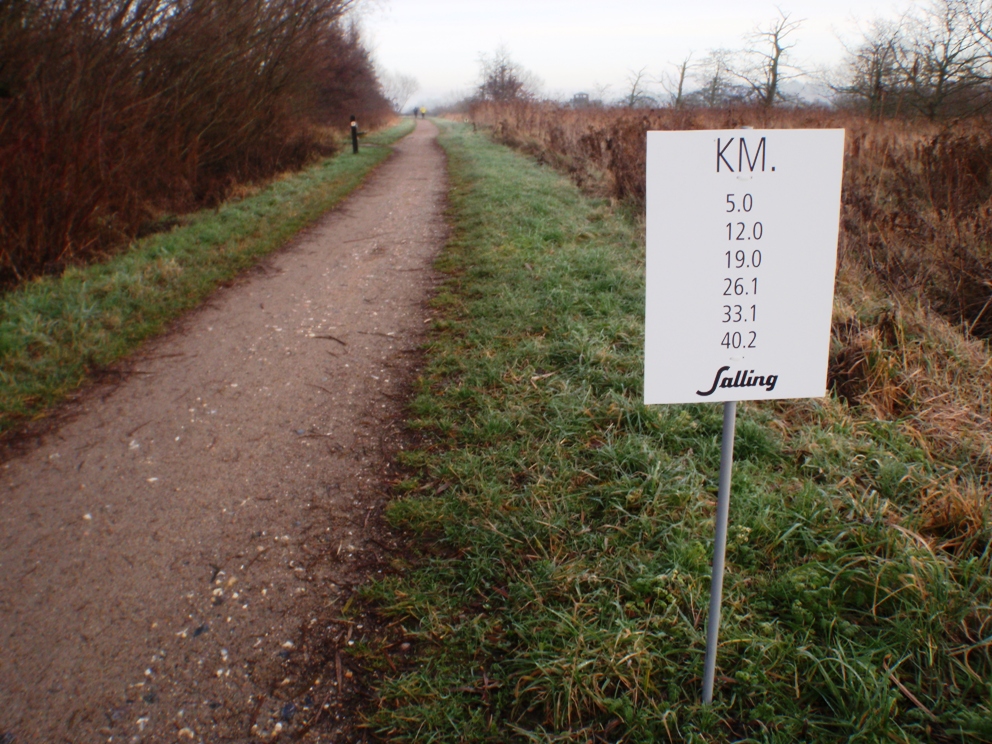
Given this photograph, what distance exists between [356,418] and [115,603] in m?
1.66

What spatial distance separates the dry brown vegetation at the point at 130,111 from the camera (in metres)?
6.44

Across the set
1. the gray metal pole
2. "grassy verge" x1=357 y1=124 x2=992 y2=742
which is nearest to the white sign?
the gray metal pole

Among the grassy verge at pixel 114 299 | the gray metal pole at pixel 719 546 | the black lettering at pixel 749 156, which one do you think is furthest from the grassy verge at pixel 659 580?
the grassy verge at pixel 114 299

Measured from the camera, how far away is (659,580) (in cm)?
232

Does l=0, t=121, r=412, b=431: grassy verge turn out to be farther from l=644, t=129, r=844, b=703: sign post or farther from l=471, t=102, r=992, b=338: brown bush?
l=471, t=102, r=992, b=338: brown bush

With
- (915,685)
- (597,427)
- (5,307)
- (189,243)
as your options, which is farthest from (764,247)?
(189,243)

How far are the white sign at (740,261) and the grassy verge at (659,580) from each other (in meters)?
0.89

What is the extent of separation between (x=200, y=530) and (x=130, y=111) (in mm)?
7633

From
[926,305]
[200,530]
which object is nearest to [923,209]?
[926,305]

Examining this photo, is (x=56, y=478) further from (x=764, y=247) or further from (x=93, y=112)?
(x=93, y=112)

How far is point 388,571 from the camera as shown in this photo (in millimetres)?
2674

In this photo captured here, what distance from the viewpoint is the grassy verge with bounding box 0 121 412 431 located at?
14.2ft

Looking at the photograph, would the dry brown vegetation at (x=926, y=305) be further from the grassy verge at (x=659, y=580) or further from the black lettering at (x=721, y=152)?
the black lettering at (x=721, y=152)

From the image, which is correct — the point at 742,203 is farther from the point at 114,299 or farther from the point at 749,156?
the point at 114,299
